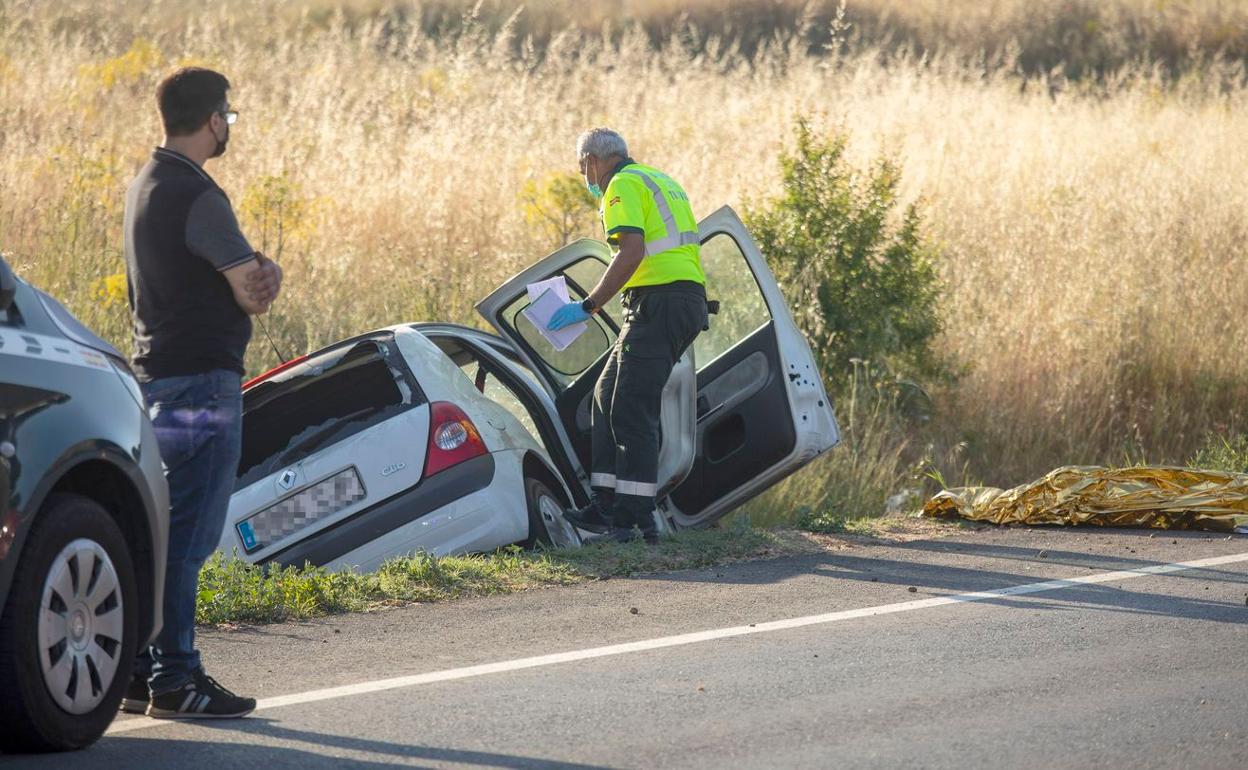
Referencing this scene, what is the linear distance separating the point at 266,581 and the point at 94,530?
99.2 inches

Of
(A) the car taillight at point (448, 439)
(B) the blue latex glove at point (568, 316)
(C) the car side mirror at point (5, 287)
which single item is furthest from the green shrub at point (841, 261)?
(C) the car side mirror at point (5, 287)

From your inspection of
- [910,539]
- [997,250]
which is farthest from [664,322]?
[997,250]

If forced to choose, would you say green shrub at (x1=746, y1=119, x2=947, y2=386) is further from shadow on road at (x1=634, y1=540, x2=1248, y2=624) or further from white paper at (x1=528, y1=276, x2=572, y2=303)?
white paper at (x1=528, y1=276, x2=572, y2=303)

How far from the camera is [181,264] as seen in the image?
5.15m

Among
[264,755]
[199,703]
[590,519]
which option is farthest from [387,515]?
[264,755]

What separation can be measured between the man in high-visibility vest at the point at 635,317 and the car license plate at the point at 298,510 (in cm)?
145

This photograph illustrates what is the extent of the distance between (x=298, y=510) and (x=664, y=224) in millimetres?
2462

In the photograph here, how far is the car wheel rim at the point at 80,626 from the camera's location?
4.55m

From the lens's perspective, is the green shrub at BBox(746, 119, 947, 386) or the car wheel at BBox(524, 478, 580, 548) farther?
the green shrub at BBox(746, 119, 947, 386)

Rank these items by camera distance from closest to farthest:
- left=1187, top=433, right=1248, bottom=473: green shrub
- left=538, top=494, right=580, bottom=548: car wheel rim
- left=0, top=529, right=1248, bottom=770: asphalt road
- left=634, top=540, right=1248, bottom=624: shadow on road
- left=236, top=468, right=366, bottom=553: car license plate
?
left=0, top=529, right=1248, bottom=770: asphalt road
left=634, top=540, right=1248, bottom=624: shadow on road
left=236, top=468, right=366, bottom=553: car license plate
left=538, top=494, right=580, bottom=548: car wheel rim
left=1187, top=433, right=1248, bottom=473: green shrub

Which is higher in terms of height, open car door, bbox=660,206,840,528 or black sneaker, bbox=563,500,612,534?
open car door, bbox=660,206,840,528

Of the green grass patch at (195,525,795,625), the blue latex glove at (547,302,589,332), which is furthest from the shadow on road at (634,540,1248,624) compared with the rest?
the blue latex glove at (547,302,589,332)

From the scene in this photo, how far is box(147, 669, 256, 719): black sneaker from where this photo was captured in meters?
5.19

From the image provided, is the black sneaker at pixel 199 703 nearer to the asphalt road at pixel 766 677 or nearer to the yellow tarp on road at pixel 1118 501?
the asphalt road at pixel 766 677
